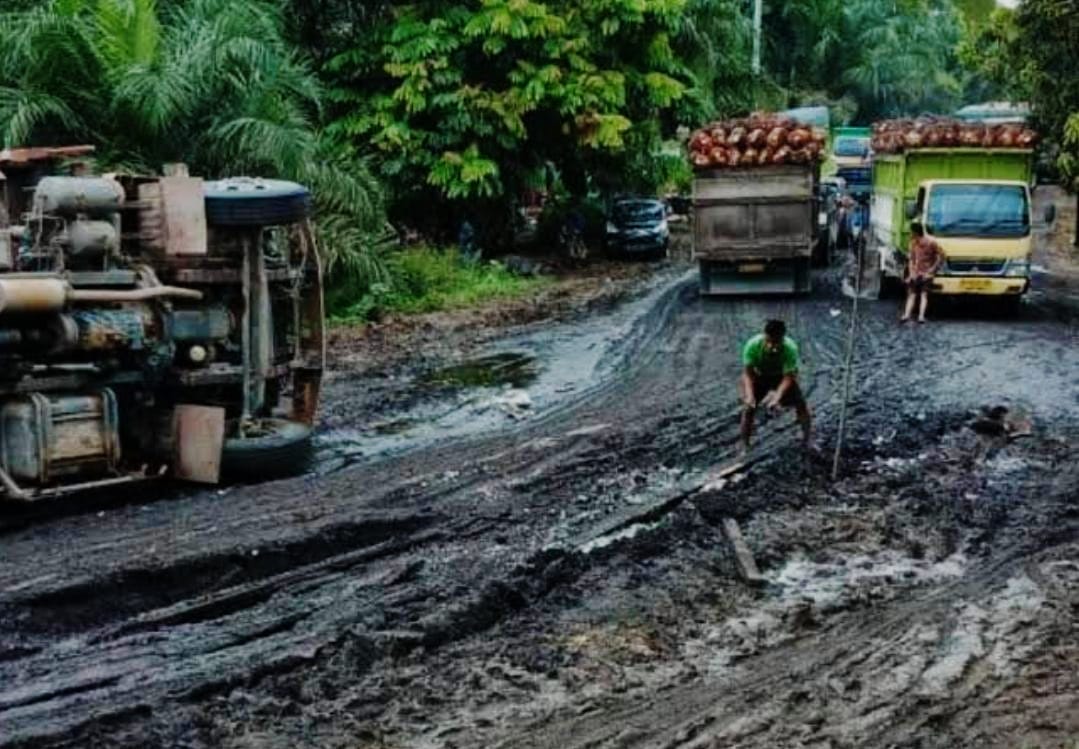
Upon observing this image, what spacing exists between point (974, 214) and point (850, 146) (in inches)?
1143

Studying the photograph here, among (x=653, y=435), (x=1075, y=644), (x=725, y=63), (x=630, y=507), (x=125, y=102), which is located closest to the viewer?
(x=1075, y=644)

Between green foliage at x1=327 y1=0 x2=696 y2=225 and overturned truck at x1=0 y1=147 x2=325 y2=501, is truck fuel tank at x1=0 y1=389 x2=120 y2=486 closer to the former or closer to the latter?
overturned truck at x1=0 y1=147 x2=325 y2=501

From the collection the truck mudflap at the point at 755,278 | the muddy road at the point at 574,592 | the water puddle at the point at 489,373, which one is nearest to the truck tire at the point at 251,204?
the muddy road at the point at 574,592

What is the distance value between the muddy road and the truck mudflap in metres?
9.88

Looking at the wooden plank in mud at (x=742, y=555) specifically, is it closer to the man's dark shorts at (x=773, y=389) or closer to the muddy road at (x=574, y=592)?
the muddy road at (x=574, y=592)

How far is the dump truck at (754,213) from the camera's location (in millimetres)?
23594

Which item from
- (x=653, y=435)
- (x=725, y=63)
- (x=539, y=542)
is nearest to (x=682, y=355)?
(x=653, y=435)

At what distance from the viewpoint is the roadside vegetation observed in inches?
714

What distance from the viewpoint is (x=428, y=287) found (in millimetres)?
24594

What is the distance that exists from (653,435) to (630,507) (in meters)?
2.52

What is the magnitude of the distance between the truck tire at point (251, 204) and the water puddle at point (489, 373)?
5.38 metres

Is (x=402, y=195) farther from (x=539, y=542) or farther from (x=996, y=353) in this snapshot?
(x=539, y=542)

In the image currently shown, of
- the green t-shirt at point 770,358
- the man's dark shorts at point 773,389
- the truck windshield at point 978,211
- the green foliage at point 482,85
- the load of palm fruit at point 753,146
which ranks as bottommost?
the man's dark shorts at point 773,389

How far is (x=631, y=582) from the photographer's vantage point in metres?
8.92
